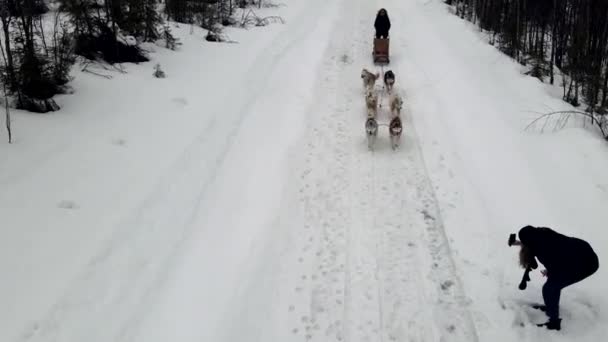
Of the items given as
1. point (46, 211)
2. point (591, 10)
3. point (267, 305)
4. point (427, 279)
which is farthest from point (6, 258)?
point (591, 10)

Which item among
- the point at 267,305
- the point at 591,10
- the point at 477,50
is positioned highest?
the point at 591,10

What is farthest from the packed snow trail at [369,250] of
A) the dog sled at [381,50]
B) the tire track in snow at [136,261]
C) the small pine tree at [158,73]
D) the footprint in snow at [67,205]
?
the dog sled at [381,50]

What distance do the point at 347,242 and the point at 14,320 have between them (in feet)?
11.9

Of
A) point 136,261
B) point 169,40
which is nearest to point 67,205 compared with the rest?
point 136,261

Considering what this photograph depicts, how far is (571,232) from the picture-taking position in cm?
601

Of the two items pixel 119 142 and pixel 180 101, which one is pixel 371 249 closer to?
pixel 119 142

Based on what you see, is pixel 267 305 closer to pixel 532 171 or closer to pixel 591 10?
pixel 532 171

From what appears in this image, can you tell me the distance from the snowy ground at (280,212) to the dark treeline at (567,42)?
80 centimetres

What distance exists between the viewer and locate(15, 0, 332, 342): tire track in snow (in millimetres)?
4727

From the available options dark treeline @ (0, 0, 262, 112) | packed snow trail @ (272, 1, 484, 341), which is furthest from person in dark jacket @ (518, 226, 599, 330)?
dark treeline @ (0, 0, 262, 112)

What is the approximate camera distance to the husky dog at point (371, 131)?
816 centimetres

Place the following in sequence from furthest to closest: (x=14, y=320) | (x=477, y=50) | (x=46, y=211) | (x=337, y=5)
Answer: (x=337, y=5) < (x=477, y=50) < (x=46, y=211) < (x=14, y=320)

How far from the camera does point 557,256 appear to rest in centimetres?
418

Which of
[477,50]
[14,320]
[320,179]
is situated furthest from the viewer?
[477,50]
